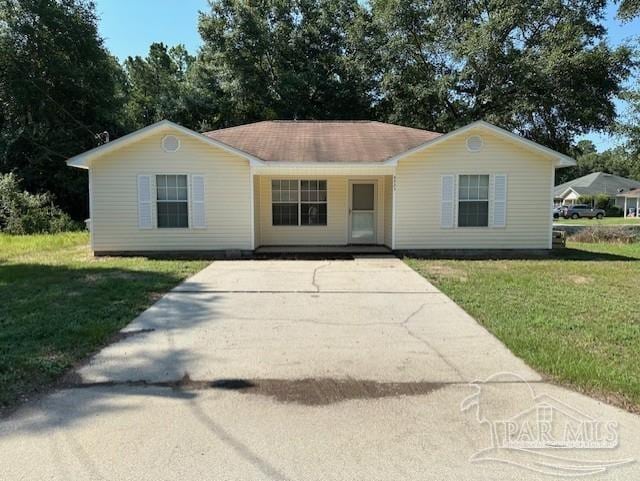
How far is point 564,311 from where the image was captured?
6.19 metres

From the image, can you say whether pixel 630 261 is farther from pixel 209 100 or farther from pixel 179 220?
pixel 209 100

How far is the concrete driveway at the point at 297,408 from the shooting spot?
2.72 meters

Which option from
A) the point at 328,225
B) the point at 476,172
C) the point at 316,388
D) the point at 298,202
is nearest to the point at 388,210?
the point at 328,225

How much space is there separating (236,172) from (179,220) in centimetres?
202

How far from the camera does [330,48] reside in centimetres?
2909

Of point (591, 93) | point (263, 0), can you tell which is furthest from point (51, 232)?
point (591, 93)

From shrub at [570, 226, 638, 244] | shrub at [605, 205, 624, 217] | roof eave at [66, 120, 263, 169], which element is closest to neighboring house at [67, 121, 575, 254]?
roof eave at [66, 120, 263, 169]

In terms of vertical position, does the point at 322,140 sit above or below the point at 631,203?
above

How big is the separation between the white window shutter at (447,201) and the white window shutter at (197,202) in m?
6.43

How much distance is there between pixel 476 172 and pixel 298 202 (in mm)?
5173

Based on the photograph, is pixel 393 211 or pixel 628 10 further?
pixel 628 10

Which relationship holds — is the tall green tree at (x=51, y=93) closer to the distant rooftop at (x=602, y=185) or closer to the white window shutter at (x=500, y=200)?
the white window shutter at (x=500, y=200)

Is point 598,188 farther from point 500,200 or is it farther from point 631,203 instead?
point 500,200

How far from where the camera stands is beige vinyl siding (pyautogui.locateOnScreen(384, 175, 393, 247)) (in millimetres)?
12711
